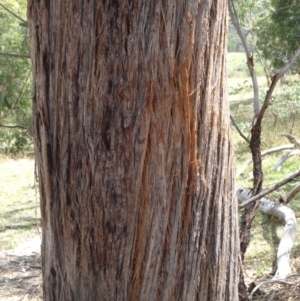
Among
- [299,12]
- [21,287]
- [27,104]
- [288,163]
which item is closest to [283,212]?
[21,287]

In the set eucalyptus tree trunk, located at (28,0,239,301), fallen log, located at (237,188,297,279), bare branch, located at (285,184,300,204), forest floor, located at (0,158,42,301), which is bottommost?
forest floor, located at (0,158,42,301)

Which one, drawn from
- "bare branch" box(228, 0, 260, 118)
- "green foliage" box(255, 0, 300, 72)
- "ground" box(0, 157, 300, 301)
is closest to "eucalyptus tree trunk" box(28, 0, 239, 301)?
"ground" box(0, 157, 300, 301)

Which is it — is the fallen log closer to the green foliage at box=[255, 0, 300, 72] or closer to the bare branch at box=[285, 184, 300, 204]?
the bare branch at box=[285, 184, 300, 204]

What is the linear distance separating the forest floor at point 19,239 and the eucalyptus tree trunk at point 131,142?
535mm

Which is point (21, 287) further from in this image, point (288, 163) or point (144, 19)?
point (288, 163)

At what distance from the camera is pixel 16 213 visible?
8055 mm

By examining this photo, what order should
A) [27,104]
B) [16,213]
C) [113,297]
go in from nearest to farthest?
[113,297] < [16,213] < [27,104]

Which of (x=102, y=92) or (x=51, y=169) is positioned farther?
(x=51, y=169)

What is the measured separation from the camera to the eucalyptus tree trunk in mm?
1763

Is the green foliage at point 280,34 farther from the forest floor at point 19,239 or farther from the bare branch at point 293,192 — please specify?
the bare branch at point 293,192

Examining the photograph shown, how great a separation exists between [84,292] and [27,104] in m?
13.3

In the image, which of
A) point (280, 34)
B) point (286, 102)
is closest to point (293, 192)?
point (286, 102)

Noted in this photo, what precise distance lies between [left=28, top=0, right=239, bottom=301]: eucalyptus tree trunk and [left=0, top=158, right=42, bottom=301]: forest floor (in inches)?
21.1

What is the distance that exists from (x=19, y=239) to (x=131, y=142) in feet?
17.4
